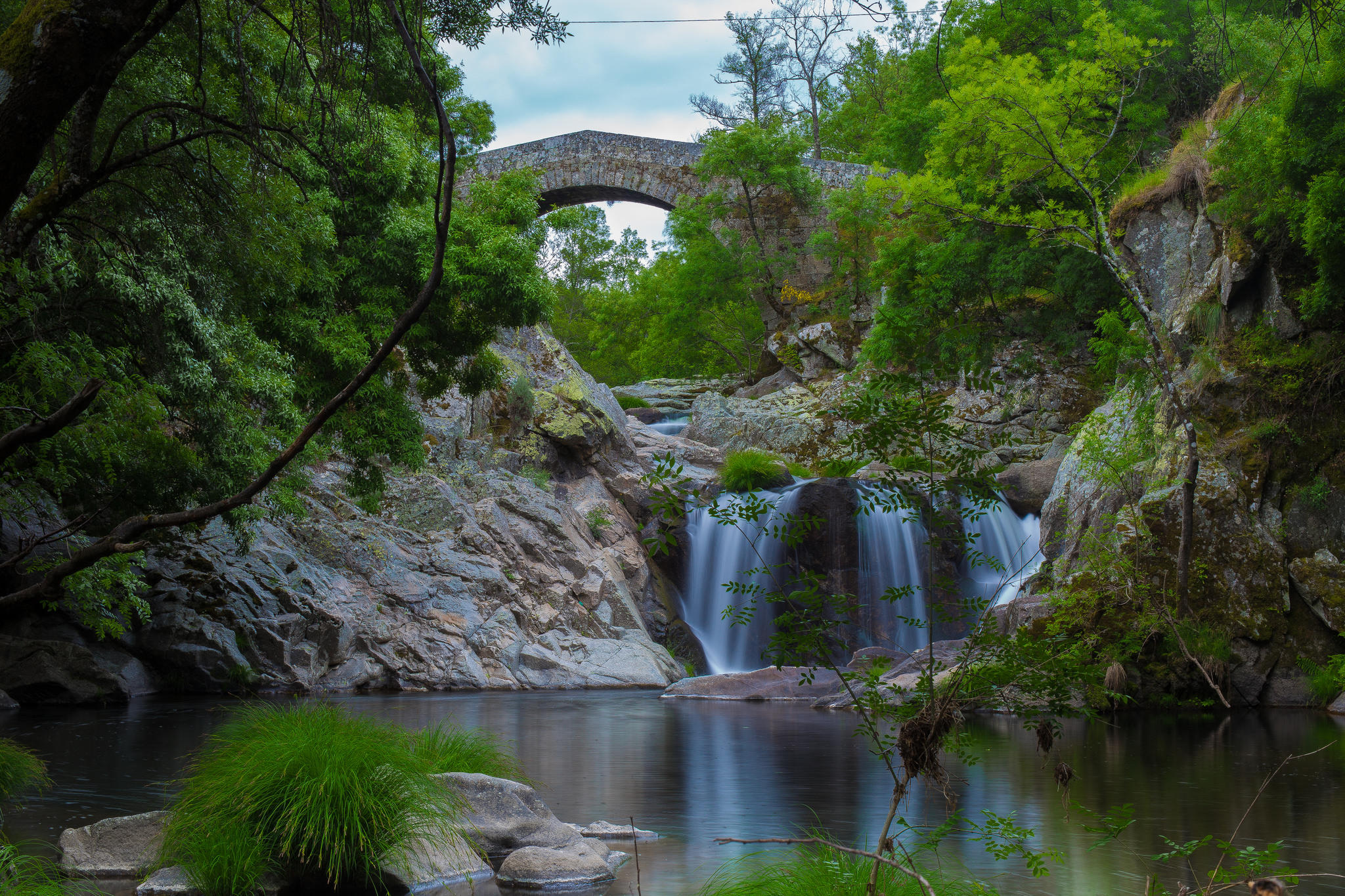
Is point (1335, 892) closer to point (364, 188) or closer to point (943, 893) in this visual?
point (943, 893)

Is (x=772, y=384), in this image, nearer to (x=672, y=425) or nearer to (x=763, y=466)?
(x=672, y=425)

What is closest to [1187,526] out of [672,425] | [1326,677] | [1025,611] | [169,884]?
[1025,611]

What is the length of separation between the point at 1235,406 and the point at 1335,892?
12.0 m

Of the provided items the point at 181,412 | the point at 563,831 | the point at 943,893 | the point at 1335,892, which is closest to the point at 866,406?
the point at 943,893

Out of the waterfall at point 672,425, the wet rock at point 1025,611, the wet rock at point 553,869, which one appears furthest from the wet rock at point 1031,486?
the wet rock at point 553,869

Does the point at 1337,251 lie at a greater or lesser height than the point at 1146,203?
lesser

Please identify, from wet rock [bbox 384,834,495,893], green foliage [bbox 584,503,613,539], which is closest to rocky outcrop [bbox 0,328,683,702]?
green foliage [bbox 584,503,613,539]

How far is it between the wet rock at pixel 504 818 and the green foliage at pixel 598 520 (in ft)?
54.5

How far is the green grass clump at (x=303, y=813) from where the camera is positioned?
15.9ft

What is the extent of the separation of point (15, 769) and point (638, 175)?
29592mm

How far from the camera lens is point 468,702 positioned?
15289 millimetres

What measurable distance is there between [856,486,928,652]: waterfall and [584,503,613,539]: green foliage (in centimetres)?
596

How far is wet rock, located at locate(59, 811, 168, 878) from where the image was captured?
5.28 metres

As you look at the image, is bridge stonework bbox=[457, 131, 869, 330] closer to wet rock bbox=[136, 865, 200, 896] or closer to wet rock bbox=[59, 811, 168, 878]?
wet rock bbox=[59, 811, 168, 878]
